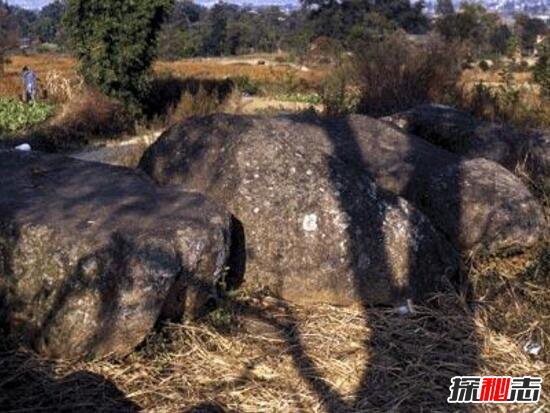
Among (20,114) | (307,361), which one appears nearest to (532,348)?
(307,361)

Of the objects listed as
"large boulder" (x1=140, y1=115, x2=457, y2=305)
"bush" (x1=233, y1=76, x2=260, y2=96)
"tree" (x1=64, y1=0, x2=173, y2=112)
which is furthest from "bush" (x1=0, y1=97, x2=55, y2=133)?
"large boulder" (x1=140, y1=115, x2=457, y2=305)

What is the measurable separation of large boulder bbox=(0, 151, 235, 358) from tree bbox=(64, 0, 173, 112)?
461 inches

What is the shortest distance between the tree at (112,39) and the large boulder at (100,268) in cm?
1170

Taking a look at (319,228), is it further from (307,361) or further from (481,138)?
(481,138)

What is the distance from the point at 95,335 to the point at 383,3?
61.0 meters

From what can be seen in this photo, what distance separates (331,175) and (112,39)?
11715 mm

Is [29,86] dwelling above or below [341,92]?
below

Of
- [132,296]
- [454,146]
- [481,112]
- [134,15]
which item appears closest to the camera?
[132,296]

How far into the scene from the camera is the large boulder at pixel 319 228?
4359mm

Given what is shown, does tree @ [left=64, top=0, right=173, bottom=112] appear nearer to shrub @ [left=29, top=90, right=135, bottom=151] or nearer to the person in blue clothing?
shrub @ [left=29, top=90, right=135, bottom=151]

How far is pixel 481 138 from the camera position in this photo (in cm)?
659

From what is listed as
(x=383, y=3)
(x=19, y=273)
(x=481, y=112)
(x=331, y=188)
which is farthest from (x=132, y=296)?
(x=383, y=3)

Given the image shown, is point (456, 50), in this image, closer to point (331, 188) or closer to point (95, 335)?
point (331, 188)

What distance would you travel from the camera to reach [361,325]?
4074 millimetres
